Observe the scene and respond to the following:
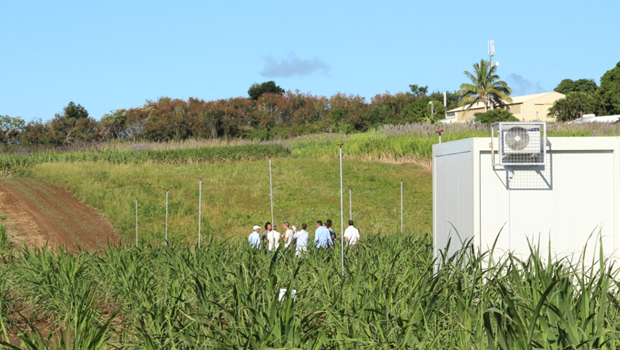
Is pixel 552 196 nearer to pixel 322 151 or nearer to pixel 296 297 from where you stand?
pixel 296 297

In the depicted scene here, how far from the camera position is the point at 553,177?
6945mm

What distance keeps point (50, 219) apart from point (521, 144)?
1751cm

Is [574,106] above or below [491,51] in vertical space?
below

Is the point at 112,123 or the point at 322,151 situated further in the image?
the point at 112,123

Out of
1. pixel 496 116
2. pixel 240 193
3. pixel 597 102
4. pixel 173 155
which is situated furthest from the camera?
pixel 496 116

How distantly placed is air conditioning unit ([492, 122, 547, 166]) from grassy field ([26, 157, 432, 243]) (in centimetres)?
1138

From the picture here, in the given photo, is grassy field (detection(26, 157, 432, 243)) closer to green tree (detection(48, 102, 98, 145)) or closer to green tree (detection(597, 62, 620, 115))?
green tree (detection(48, 102, 98, 145))

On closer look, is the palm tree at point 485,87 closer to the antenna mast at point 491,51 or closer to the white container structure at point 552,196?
the antenna mast at point 491,51

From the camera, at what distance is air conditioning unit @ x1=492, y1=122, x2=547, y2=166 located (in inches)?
268

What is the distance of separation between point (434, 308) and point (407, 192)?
A: 21.3 meters

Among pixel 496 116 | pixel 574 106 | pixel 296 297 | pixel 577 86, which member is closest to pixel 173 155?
pixel 496 116

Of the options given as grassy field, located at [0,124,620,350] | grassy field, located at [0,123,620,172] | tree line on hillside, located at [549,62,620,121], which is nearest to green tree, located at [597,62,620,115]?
tree line on hillside, located at [549,62,620,121]

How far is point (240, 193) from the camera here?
25.3 metres

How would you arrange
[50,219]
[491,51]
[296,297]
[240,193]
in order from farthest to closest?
[491,51] < [240,193] < [50,219] < [296,297]
